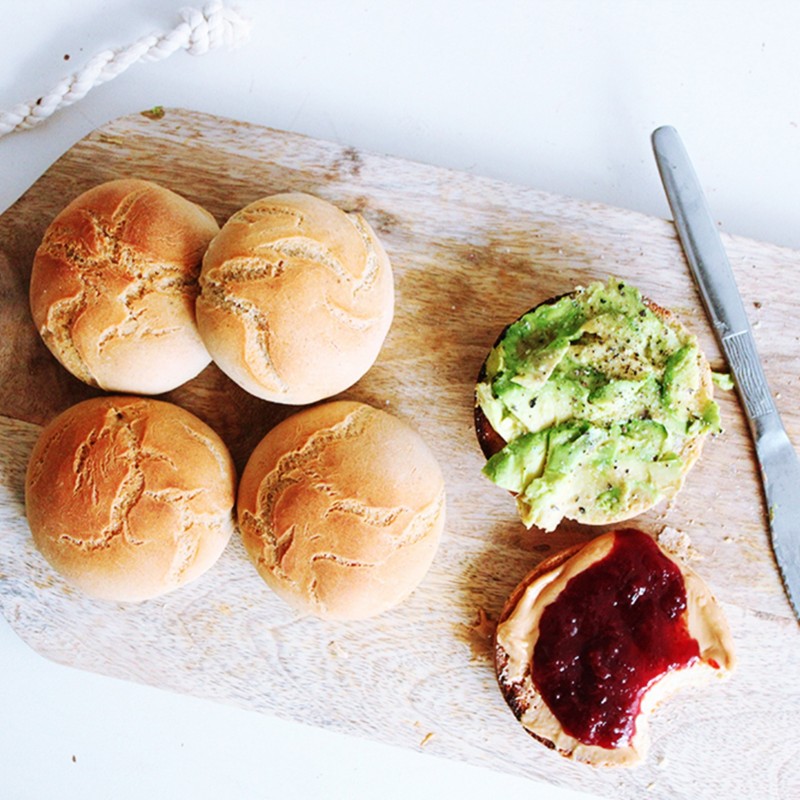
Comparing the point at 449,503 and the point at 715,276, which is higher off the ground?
the point at 715,276

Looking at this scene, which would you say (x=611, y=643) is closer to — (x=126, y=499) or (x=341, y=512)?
(x=341, y=512)

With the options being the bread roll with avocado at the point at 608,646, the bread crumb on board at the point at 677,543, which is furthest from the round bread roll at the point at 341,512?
the bread crumb on board at the point at 677,543

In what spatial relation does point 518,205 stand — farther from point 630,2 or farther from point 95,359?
point 95,359

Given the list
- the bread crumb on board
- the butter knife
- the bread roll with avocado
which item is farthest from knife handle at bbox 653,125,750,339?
the bread roll with avocado

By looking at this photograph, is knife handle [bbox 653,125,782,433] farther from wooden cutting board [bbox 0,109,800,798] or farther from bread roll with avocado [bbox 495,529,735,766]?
bread roll with avocado [bbox 495,529,735,766]

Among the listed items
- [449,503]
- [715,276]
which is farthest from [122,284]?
[715,276]

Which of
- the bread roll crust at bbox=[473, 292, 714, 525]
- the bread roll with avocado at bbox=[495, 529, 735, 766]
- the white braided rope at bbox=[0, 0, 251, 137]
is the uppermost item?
the white braided rope at bbox=[0, 0, 251, 137]

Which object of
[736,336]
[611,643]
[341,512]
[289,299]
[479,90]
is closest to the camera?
[289,299]
